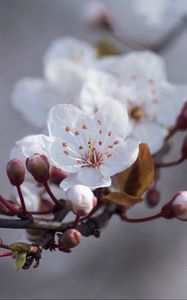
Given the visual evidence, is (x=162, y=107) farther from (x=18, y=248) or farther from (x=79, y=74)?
(x=18, y=248)

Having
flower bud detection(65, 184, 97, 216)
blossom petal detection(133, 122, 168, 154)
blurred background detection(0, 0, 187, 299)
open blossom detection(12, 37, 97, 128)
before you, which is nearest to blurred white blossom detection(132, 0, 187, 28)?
blurred background detection(0, 0, 187, 299)

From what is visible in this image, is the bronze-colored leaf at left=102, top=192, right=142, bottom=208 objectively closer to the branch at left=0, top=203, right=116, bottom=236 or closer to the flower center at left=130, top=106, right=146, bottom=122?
the branch at left=0, top=203, right=116, bottom=236

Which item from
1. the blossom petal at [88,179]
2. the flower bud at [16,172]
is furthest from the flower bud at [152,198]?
the flower bud at [16,172]

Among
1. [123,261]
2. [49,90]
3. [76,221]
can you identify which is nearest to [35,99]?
[49,90]

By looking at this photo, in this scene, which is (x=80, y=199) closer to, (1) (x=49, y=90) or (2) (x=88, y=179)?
(2) (x=88, y=179)

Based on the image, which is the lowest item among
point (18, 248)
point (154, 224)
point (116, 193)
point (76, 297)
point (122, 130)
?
point (76, 297)

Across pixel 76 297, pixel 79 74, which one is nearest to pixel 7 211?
pixel 79 74
